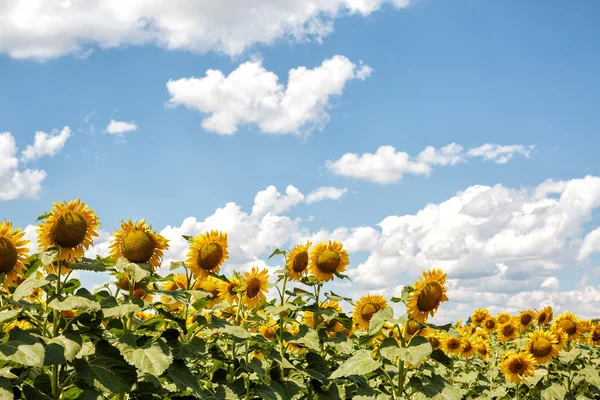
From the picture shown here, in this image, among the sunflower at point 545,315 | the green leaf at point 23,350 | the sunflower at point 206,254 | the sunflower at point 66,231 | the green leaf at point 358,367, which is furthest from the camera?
the sunflower at point 545,315

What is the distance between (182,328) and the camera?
5004mm

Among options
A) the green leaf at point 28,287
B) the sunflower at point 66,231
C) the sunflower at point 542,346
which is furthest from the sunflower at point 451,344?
the green leaf at point 28,287

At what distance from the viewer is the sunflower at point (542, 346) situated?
871 cm

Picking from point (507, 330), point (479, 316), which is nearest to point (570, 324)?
point (507, 330)

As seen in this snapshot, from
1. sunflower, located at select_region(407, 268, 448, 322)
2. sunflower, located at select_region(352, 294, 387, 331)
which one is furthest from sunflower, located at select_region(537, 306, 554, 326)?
sunflower, located at select_region(407, 268, 448, 322)

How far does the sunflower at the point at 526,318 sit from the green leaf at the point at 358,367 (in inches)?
239

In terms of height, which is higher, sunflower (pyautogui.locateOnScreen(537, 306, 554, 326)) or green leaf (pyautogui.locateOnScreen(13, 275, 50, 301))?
sunflower (pyautogui.locateOnScreen(537, 306, 554, 326))

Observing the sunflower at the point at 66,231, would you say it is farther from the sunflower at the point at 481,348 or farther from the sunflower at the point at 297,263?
the sunflower at the point at 481,348

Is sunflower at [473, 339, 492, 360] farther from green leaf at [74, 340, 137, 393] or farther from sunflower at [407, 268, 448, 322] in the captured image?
green leaf at [74, 340, 137, 393]

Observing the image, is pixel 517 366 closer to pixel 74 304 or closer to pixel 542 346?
pixel 542 346

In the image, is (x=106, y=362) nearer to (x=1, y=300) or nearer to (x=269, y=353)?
(x=1, y=300)

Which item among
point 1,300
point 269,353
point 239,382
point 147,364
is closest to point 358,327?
point 269,353

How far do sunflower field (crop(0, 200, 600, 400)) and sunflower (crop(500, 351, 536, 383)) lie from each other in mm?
14

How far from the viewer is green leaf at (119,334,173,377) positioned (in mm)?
4395
